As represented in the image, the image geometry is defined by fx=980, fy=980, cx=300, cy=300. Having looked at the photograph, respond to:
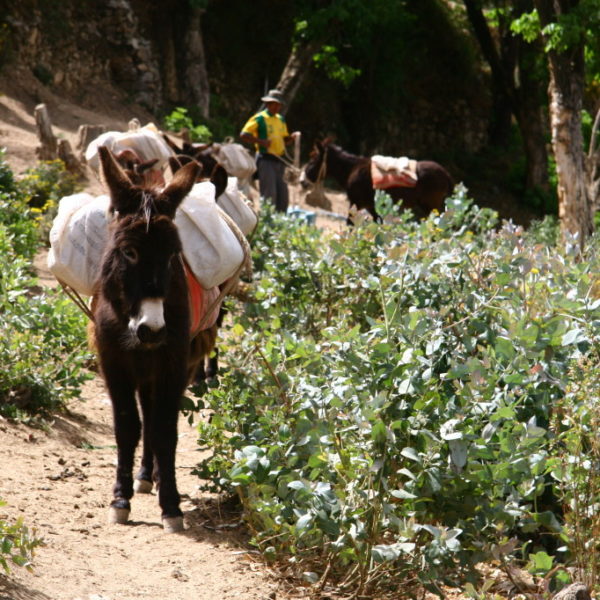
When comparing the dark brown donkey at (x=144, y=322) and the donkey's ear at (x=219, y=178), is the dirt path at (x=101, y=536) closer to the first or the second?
the dark brown donkey at (x=144, y=322)

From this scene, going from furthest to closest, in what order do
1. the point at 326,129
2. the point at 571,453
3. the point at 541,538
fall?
1. the point at 326,129
2. the point at 541,538
3. the point at 571,453

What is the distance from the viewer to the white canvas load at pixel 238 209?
6.99 meters

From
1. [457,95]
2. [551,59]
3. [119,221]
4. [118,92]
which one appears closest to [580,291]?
[119,221]

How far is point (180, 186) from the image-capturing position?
4.57m

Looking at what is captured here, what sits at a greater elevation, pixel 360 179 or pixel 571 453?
pixel 360 179

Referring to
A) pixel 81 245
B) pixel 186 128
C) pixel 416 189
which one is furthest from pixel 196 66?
pixel 81 245

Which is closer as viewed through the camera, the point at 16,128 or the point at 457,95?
the point at 16,128

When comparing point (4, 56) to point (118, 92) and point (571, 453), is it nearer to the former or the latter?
point (118, 92)

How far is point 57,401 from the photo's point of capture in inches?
250

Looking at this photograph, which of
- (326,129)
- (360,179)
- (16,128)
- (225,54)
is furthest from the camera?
(326,129)

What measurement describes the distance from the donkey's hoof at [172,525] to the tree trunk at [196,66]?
18.4 metres

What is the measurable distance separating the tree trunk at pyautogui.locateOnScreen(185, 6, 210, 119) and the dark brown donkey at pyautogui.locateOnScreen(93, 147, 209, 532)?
18061 millimetres

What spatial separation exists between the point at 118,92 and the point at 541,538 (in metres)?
18.8

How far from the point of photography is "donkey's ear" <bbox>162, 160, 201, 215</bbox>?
454cm
